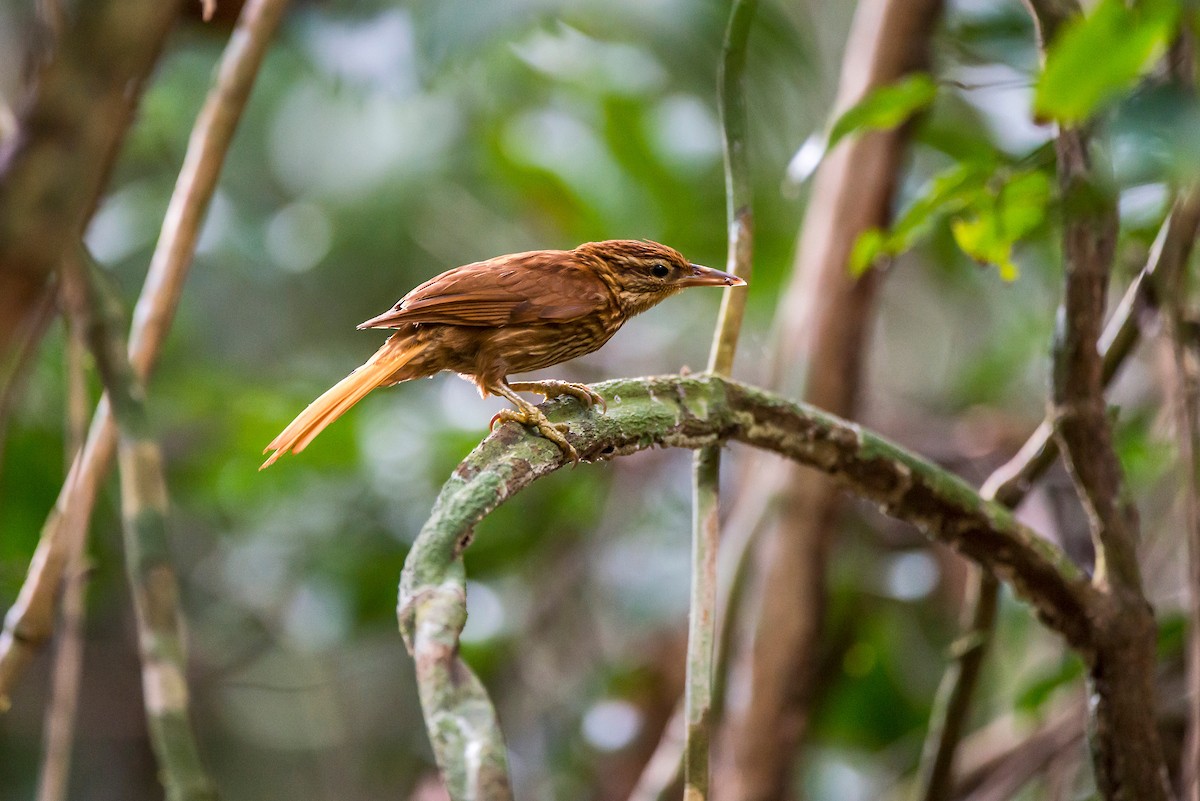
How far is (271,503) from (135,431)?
301 cm

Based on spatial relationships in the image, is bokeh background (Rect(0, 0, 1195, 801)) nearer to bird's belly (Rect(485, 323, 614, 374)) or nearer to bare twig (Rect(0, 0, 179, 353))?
bird's belly (Rect(485, 323, 614, 374))

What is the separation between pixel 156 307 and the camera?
2.11m

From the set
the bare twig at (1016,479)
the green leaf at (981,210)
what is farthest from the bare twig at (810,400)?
the green leaf at (981,210)

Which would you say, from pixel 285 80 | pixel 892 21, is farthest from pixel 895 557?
pixel 285 80

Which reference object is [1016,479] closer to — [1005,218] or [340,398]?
[1005,218]

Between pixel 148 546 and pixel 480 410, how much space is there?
3.15 m

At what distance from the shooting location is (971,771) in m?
3.46

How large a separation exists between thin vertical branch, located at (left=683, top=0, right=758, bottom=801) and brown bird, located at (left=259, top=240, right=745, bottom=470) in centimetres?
8

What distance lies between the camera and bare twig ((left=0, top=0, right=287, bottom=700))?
1807 mm

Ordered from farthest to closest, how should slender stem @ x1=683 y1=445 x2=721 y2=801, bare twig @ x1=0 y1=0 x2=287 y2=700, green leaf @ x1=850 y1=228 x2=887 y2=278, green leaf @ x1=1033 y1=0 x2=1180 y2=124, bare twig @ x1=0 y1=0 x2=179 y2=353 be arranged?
green leaf @ x1=850 y1=228 x2=887 y2=278 → bare twig @ x1=0 y1=0 x2=287 y2=700 → slender stem @ x1=683 y1=445 x2=721 y2=801 → green leaf @ x1=1033 y1=0 x2=1180 y2=124 → bare twig @ x1=0 y1=0 x2=179 y2=353

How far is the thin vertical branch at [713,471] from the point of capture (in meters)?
1.52

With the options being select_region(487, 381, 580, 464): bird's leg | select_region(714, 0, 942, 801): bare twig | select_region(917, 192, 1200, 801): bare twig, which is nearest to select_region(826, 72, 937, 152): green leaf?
select_region(917, 192, 1200, 801): bare twig

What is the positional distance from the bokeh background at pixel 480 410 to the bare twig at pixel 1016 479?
3.09 ft

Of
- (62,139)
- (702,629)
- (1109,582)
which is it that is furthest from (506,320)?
(62,139)
